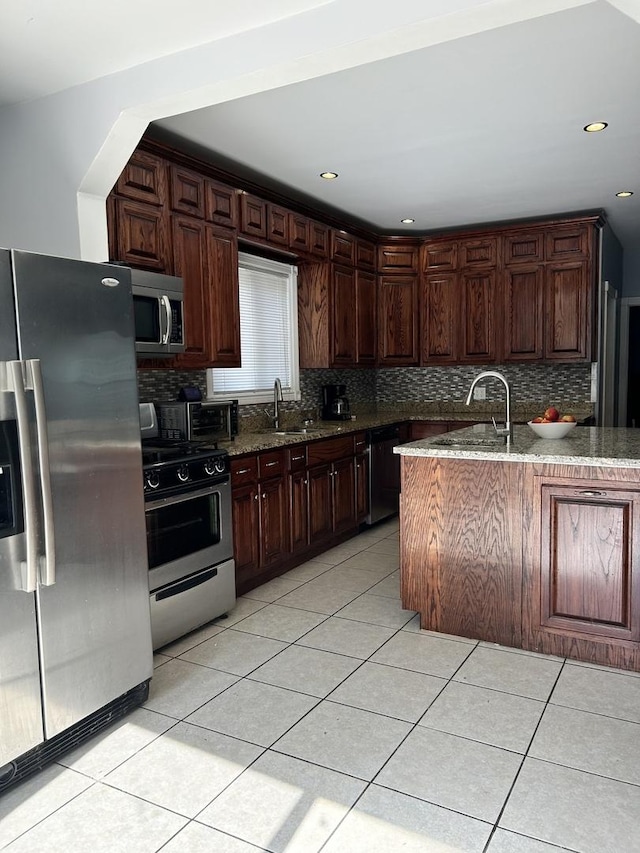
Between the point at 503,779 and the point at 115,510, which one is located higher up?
the point at 115,510

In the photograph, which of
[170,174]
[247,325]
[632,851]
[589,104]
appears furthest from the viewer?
[247,325]

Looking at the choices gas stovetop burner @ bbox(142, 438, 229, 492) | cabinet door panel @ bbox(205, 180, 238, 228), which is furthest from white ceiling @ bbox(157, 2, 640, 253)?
gas stovetop burner @ bbox(142, 438, 229, 492)

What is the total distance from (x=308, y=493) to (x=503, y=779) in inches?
95.5

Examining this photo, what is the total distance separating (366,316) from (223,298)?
84.7 inches

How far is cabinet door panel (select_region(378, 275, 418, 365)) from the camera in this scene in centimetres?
599

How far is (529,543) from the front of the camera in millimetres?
2896

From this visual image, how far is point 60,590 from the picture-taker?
2.16 m

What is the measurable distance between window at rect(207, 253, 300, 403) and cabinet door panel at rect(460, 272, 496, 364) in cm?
164

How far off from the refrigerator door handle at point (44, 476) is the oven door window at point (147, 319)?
1093 mm

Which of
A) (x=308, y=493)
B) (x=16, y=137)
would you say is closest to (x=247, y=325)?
(x=308, y=493)

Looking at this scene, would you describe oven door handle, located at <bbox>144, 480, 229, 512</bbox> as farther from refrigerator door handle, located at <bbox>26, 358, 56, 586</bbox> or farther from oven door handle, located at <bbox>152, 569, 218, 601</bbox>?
refrigerator door handle, located at <bbox>26, 358, 56, 586</bbox>

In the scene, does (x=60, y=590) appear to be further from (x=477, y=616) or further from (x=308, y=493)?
(x=308, y=493)

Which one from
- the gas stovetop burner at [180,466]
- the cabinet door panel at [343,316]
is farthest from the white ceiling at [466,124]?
the gas stovetop burner at [180,466]

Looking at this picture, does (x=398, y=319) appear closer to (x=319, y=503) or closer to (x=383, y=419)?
(x=383, y=419)
